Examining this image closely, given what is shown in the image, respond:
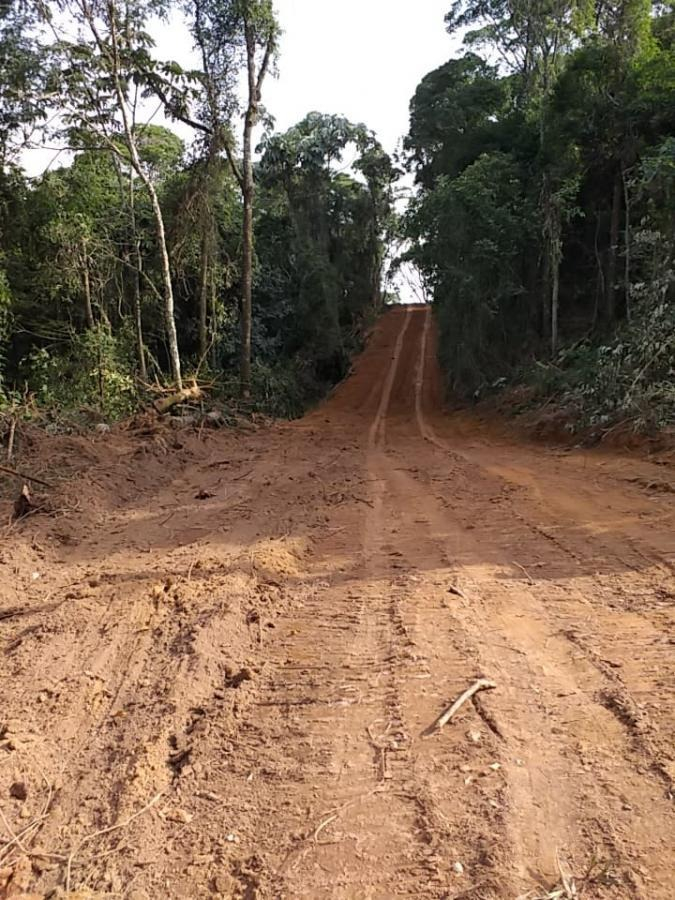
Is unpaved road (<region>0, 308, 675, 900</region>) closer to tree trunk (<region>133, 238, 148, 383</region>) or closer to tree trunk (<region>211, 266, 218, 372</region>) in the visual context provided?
tree trunk (<region>133, 238, 148, 383</region>)

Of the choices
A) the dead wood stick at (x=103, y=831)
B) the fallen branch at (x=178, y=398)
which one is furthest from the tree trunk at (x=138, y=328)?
the dead wood stick at (x=103, y=831)

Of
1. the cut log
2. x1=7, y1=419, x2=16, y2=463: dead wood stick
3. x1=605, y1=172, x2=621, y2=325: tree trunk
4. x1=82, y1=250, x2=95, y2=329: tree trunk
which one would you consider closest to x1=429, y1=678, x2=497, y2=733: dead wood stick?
the cut log

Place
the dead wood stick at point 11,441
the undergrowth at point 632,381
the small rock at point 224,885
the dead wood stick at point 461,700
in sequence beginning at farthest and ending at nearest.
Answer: the undergrowth at point 632,381
the dead wood stick at point 11,441
the dead wood stick at point 461,700
the small rock at point 224,885

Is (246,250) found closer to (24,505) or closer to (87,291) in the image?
(87,291)

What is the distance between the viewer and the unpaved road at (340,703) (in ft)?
6.92

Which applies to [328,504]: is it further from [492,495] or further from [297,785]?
[297,785]

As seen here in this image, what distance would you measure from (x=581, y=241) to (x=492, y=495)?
13438 millimetres

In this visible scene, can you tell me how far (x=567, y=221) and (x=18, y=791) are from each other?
16129 mm

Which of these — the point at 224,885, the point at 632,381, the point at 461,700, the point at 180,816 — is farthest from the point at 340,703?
the point at 632,381

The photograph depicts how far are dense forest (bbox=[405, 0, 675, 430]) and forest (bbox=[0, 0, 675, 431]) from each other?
59 millimetres

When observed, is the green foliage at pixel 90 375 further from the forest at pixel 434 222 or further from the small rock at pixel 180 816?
the small rock at pixel 180 816

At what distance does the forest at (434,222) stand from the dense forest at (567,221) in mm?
59

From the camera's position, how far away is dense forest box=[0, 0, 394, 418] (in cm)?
1373

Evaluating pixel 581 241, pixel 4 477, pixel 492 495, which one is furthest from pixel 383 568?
pixel 581 241
